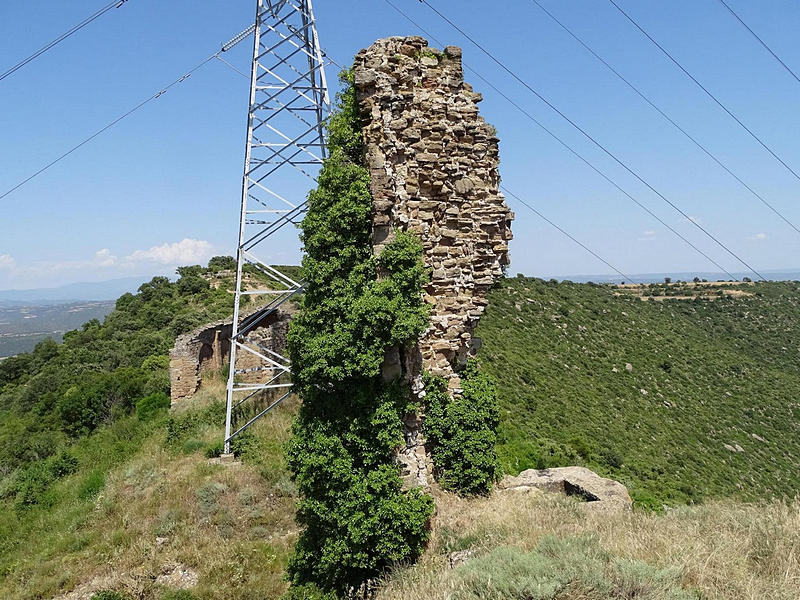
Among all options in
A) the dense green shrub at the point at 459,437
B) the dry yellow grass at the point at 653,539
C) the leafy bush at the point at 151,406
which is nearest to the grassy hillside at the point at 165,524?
the leafy bush at the point at 151,406

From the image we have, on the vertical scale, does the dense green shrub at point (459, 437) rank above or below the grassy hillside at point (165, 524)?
above

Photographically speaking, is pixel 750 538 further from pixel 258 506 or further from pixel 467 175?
pixel 258 506

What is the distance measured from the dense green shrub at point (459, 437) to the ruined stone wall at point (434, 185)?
23cm

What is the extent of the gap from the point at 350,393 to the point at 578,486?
5.12m

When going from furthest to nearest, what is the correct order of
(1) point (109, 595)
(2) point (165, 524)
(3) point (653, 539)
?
1. (2) point (165, 524)
2. (1) point (109, 595)
3. (3) point (653, 539)

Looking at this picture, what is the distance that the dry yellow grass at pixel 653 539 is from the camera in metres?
4.85

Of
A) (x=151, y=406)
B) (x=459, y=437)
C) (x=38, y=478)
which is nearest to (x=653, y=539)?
(x=459, y=437)

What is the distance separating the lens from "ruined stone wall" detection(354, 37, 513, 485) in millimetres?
7531

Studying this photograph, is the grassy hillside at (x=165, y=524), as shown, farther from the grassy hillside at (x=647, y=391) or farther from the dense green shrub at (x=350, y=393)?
the grassy hillside at (x=647, y=391)

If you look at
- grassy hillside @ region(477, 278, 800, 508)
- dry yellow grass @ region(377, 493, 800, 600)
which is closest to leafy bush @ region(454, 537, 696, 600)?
dry yellow grass @ region(377, 493, 800, 600)

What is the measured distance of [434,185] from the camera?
7.79 meters

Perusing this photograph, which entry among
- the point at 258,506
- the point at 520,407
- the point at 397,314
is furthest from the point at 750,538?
the point at 520,407

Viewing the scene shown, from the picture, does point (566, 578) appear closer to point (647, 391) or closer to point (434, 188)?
point (434, 188)

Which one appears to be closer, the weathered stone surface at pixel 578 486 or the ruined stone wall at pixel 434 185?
the ruined stone wall at pixel 434 185
